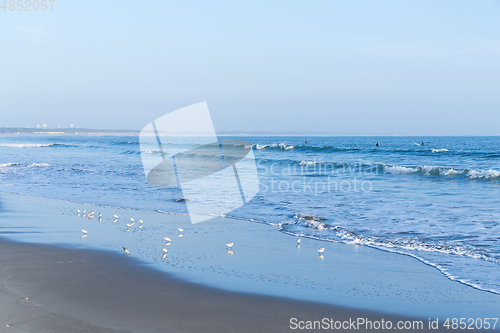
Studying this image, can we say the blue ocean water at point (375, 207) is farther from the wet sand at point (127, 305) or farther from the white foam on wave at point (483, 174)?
the wet sand at point (127, 305)

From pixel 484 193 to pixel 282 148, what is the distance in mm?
34217

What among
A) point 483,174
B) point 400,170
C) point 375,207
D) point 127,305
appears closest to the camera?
point 127,305

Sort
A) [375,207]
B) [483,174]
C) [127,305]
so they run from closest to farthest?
[127,305] → [375,207] → [483,174]

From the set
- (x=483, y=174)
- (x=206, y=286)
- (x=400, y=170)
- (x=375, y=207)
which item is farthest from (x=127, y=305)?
(x=400, y=170)

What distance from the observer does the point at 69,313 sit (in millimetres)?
3586

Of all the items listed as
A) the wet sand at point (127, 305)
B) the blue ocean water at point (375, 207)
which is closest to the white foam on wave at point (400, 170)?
the blue ocean water at point (375, 207)

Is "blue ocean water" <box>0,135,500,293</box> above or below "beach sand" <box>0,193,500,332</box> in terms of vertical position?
below

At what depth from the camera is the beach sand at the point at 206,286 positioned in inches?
140

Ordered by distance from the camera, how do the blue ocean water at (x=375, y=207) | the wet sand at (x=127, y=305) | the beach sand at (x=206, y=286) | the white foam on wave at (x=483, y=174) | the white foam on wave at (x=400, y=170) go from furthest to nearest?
1. the white foam on wave at (x=400, y=170)
2. the white foam on wave at (x=483, y=174)
3. the blue ocean water at (x=375, y=207)
4. the beach sand at (x=206, y=286)
5. the wet sand at (x=127, y=305)

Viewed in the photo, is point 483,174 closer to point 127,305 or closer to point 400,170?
point 400,170

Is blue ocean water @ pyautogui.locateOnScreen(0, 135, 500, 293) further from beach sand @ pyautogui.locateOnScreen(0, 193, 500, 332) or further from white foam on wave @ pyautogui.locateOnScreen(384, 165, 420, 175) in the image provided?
white foam on wave @ pyautogui.locateOnScreen(384, 165, 420, 175)

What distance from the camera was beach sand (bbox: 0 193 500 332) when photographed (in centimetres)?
356

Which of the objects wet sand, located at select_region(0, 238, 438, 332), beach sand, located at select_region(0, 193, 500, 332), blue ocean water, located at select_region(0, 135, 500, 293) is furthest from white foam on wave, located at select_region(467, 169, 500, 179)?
wet sand, located at select_region(0, 238, 438, 332)

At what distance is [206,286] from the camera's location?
4.44m
